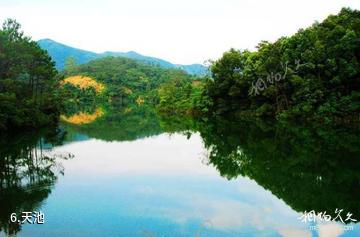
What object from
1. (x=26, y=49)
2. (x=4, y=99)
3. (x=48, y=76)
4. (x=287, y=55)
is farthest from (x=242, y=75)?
(x=4, y=99)

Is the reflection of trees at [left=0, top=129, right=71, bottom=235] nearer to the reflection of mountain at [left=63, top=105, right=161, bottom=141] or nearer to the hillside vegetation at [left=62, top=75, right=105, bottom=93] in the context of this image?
the reflection of mountain at [left=63, top=105, right=161, bottom=141]

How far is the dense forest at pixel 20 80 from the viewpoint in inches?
1389

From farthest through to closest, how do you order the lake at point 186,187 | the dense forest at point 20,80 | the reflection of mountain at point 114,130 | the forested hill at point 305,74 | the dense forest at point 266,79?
1. the reflection of mountain at point 114,130
2. the forested hill at point 305,74
3. the dense forest at point 266,79
4. the dense forest at point 20,80
5. the lake at point 186,187

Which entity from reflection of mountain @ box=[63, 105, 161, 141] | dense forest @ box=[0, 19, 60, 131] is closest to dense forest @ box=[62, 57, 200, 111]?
reflection of mountain @ box=[63, 105, 161, 141]

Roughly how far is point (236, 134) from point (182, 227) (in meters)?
25.6

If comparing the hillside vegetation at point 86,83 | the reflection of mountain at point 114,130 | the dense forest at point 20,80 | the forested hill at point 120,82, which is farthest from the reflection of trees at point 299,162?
the hillside vegetation at point 86,83

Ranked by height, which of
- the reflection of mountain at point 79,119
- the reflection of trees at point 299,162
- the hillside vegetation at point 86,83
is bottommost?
the reflection of mountain at point 79,119

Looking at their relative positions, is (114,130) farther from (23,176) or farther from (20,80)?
(23,176)

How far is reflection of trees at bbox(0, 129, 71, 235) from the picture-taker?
14922 millimetres

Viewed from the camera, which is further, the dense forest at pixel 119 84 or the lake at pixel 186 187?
the dense forest at pixel 119 84

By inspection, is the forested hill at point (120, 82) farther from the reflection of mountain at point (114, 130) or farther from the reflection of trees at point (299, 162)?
the reflection of trees at point (299, 162)

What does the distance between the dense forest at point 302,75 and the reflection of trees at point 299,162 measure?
721 centimetres

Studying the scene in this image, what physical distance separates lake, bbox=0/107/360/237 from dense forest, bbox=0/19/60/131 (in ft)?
11.9

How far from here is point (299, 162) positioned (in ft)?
76.3
